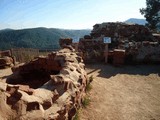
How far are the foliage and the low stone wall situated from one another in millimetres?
25017

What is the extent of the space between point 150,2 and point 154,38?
18625mm

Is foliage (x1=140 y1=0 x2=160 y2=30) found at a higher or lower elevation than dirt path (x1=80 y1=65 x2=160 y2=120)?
higher

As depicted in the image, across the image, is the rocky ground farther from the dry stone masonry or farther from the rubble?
the rubble

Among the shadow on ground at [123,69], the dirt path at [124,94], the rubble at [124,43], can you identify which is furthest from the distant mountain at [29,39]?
the dirt path at [124,94]

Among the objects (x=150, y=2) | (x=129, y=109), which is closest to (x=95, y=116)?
(x=129, y=109)

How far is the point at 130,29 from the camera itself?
45.0ft

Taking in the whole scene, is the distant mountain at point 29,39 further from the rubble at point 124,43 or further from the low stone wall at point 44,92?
the low stone wall at point 44,92

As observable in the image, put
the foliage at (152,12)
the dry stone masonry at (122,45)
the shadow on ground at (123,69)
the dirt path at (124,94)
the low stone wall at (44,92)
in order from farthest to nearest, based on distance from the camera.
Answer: the foliage at (152,12) → the dry stone masonry at (122,45) → the shadow on ground at (123,69) → the dirt path at (124,94) → the low stone wall at (44,92)

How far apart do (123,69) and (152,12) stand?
22370mm

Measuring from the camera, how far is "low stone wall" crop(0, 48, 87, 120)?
352 centimetres

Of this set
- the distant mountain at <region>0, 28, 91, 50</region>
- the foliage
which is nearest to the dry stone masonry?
the foliage

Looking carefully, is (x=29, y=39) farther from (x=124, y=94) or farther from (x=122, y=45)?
(x=124, y=94)

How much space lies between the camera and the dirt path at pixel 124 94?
5836mm

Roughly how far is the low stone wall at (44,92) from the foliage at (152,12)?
25.0m
